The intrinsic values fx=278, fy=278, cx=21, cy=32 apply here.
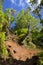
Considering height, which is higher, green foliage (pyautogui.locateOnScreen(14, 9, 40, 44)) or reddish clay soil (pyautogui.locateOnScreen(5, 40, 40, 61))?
reddish clay soil (pyautogui.locateOnScreen(5, 40, 40, 61))

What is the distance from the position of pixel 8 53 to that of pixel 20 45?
9768 mm

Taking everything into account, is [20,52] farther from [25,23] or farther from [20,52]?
[25,23]

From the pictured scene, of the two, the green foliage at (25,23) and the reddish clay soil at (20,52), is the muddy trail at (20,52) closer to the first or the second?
the reddish clay soil at (20,52)

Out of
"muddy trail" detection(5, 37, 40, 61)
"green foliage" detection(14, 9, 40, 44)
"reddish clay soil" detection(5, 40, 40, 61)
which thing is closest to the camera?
"muddy trail" detection(5, 37, 40, 61)

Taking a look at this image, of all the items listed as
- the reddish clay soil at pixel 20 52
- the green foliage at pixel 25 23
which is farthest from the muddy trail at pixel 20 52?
the green foliage at pixel 25 23

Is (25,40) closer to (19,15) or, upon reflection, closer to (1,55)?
(1,55)

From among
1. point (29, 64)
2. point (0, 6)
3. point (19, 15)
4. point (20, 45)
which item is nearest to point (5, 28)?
point (20, 45)

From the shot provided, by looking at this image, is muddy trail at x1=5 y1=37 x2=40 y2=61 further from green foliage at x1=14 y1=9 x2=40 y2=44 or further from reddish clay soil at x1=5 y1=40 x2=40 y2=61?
green foliage at x1=14 y1=9 x2=40 y2=44

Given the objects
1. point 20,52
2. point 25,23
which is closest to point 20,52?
point 20,52

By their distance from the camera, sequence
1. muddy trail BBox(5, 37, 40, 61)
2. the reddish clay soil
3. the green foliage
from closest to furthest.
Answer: muddy trail BBox(5, 37, 40, 61), the reddish clay soil, the green foliage

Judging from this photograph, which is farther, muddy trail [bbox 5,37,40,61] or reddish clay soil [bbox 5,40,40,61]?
reddish clay soil [bbox 5,40,40,61]

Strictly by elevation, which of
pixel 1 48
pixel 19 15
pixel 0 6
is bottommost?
pixel 19 15

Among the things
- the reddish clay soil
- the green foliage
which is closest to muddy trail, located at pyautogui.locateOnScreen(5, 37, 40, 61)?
the reddish clay soil

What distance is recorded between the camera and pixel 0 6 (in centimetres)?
3428
